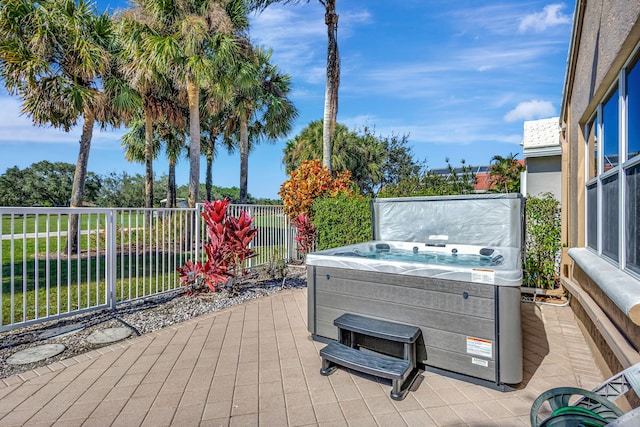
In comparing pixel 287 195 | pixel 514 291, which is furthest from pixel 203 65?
pixel 514 291

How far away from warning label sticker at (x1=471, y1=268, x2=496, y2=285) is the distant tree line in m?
26.0

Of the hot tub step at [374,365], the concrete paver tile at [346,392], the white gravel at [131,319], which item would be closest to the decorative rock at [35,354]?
the white gravel at [131,319]

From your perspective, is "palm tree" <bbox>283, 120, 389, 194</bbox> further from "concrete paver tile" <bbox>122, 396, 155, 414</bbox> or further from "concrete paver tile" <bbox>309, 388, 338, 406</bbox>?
"concrete paver tile" <bbox>122, 396, 155, 414</bbox>

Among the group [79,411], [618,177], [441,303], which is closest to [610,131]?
[618,177]

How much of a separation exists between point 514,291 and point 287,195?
5742mm

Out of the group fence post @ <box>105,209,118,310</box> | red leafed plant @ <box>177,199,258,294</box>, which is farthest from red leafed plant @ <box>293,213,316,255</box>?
fence post @ <box>105,209,118,310</box>

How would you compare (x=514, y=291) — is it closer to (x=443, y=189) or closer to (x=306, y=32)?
(x=443, y=189)

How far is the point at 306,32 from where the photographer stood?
412 inches

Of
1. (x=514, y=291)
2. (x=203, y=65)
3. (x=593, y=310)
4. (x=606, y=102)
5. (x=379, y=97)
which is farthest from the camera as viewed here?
(x=379, y=97)

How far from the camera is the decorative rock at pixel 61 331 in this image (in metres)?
3.72

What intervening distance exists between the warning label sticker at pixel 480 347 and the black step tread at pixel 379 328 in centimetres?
40

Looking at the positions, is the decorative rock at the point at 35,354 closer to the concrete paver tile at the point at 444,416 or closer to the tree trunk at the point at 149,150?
the concrete paver tile at the point at 444,416

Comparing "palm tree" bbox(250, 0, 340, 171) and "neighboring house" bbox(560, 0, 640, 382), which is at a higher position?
"palm tree" bbox(250, 0, 340, 171)

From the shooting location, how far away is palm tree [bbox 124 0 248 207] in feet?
30.2
